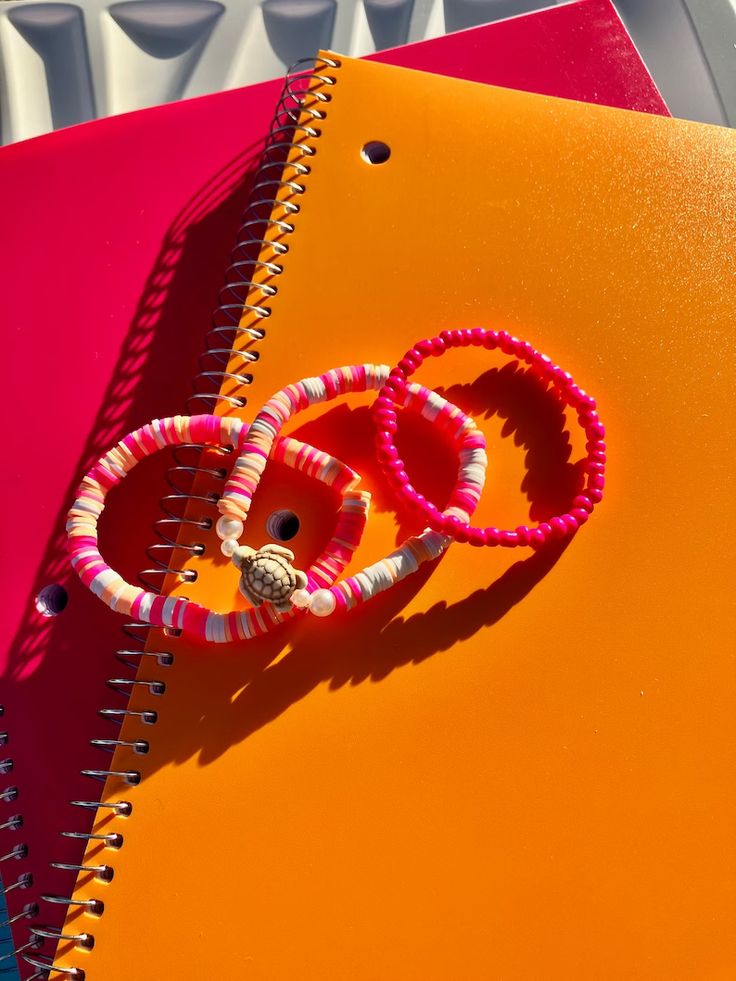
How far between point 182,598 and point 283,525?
0.12 metres

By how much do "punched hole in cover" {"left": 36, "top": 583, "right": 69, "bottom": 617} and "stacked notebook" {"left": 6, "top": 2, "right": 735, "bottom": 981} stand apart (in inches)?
Result: 0.6

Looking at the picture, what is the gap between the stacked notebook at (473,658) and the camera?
0.76 metres

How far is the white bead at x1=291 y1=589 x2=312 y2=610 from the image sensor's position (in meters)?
0.76

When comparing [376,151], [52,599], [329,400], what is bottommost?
[52,599]

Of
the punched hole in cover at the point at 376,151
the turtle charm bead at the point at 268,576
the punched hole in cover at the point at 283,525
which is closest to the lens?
the turtle charm bead at the point at 268,576

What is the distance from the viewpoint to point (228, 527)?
79 cm

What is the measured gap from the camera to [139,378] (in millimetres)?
994

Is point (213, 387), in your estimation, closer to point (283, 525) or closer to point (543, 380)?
point (283, 525)

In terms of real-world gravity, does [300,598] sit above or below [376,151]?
below

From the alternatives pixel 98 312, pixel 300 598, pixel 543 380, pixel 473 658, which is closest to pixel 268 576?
pixel 300 598

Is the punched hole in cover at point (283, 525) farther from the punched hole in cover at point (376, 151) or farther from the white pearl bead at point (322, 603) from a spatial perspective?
the punched hole in cover at point (376, 151)

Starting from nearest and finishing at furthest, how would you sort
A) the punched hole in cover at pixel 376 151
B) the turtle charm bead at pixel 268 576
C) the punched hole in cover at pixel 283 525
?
the turtle charm bead at pixel 268 576 → the punched hole in cover at pixel 283 525 → the punched hole in cover at pixel 376 151

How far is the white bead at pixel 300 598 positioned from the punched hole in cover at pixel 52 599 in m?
0.29

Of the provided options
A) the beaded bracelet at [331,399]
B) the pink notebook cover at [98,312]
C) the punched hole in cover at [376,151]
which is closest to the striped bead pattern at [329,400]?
the beaded bracelet at [331,399]
